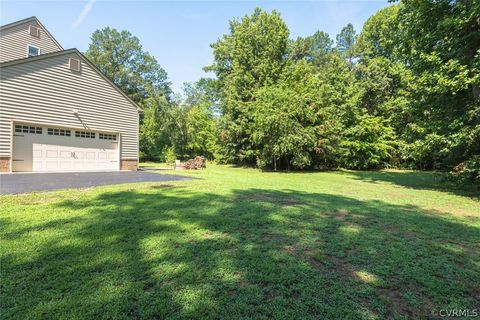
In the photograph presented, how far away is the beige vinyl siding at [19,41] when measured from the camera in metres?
13.9

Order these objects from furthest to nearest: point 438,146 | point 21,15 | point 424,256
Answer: point 21,15, point 438,146, point 424,256

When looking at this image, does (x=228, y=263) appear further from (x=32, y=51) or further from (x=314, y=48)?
(x=314, y=48)

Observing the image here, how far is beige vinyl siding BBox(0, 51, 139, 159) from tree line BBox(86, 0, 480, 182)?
8258 mm

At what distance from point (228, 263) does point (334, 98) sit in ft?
66.8

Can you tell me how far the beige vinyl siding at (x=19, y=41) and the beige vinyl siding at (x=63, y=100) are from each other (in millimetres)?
4484

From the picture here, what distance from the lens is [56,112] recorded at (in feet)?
39.5

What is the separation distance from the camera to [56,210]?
15.7 ft

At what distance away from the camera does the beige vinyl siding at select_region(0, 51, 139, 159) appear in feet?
35.6

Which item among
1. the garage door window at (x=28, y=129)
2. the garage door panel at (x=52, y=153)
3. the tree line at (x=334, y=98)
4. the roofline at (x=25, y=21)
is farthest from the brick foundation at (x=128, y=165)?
the roofline at (x=25, y=21)

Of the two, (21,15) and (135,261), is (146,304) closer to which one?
(135,261)

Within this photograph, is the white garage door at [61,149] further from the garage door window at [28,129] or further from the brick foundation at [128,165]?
the brick foundation at [128,165]

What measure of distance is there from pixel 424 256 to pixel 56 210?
5.82 meters

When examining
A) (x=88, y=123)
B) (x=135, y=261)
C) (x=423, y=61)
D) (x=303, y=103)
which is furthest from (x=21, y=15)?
(x=423, y=61)

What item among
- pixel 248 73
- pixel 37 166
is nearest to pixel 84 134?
pixel 37 166
